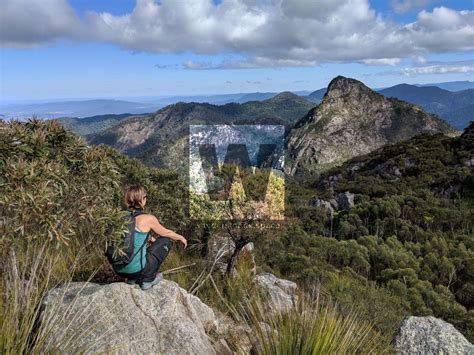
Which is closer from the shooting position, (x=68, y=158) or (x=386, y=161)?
(x=68, y=158)

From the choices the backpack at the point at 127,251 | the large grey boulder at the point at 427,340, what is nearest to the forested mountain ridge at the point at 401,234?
the large grey boulder at the point at 427,340

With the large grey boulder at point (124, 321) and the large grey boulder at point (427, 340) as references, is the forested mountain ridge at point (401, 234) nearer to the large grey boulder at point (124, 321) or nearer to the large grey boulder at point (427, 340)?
the large grey boulder at point (427, 340)

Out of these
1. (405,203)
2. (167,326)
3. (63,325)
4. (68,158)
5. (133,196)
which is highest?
(68,158)

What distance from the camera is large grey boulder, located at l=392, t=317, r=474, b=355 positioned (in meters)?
8.68

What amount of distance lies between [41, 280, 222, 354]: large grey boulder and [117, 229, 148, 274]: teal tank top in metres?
0.22

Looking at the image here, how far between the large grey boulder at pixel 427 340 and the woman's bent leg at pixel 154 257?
566 centimetres

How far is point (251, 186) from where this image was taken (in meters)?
11.3

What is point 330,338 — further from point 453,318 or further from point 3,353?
point 453,318

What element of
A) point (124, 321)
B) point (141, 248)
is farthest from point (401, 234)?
point (124, 321)

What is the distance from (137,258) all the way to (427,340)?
275 inches

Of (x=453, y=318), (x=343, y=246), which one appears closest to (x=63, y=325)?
(x=453, y=318)

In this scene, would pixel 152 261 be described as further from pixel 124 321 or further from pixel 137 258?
pixel 124 321

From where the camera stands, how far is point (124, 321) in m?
4.89

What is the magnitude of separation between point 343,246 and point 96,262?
35.2 m
